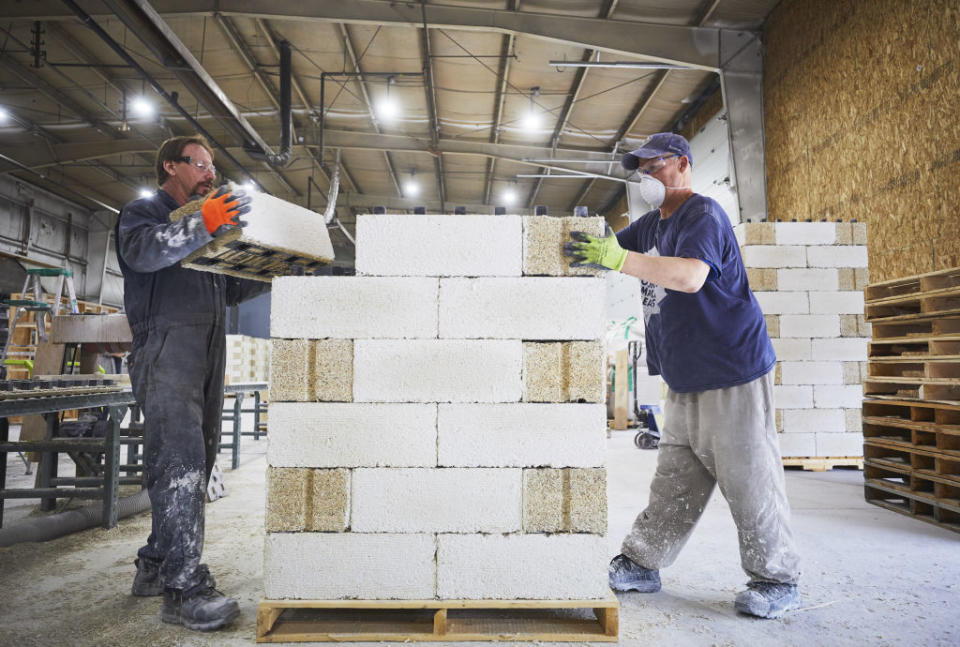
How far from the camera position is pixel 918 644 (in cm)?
236

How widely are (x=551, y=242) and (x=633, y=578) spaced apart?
68.8 inches

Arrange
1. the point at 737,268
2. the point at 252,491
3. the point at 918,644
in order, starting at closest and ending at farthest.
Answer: the point at 918,644 < the point at 737,268 < the point at 252,491

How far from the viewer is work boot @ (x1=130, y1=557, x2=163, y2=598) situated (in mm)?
2891

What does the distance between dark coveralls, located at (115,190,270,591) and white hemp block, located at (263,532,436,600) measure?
1.61 feet

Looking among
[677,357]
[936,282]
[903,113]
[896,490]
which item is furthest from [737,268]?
[903,113]

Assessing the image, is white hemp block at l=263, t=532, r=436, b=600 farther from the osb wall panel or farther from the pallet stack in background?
the pallet stack in background

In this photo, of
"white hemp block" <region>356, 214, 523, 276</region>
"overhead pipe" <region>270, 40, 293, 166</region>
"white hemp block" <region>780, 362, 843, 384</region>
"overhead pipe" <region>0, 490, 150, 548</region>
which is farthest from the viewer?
"overhead pipe" <region>270, 40, 293, 166</region>

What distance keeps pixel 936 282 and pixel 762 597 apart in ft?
10.8

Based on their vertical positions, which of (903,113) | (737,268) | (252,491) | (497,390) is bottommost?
(252,491)

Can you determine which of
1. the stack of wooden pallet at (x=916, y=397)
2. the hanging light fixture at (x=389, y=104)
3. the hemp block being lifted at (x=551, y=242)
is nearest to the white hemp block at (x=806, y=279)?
the stack of wooden pallet at (x=916, y=397)

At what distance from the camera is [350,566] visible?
7.97ft

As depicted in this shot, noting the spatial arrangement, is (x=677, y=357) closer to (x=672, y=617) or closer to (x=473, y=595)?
(x=672, y=617)

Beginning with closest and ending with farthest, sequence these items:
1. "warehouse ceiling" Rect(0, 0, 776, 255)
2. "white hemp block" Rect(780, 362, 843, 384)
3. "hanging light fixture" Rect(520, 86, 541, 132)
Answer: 1. "white hemp block" Rect(780, 362, 843, 384)
2. "warehouse ceiling" Rect(0, 0, 776, 255)
3. "hanging light fixture" Rect(520, 86, 541, 132)

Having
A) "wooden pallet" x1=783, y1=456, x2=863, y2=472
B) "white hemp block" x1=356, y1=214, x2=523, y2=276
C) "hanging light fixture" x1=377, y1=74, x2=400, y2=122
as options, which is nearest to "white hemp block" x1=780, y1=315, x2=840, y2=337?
"wooden pallet" x1=783, y1=456, x2=863, y2=472
